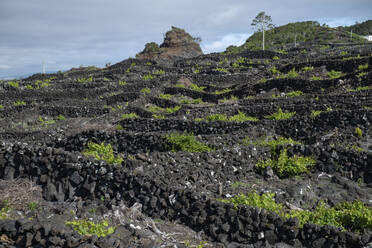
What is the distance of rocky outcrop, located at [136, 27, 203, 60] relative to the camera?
49.0 metres

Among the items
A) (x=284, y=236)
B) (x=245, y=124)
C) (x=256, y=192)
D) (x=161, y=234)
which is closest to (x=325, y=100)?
(x=245, y=124)

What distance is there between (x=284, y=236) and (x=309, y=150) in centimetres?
400

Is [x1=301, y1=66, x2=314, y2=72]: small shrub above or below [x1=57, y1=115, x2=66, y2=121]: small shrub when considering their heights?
above

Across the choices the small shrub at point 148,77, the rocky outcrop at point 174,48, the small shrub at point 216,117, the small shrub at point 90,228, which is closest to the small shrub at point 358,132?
→ the small shrub at point 216,117

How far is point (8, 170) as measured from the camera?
805 centimetres

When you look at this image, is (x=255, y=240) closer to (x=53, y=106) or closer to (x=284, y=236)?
(x=284, y=236)

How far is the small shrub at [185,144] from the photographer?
32.1 ft

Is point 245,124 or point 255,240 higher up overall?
point 245,124

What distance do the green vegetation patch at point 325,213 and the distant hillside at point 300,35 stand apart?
4405cm

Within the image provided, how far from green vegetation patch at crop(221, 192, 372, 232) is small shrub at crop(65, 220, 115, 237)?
2344 mm

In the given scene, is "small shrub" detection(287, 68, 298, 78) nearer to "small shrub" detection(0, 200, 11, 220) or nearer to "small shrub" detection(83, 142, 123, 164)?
"small shrub" detection(83, 142, 123, 164)

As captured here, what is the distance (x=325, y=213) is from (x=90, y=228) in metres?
4.25

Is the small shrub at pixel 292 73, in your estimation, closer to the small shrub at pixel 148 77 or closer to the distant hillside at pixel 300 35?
the small shrub at pixel 148 77

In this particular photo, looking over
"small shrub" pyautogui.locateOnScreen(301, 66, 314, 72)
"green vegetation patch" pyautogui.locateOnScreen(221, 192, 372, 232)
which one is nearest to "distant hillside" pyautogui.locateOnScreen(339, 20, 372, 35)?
"small shrub" pyautogui.locateOnScreen(301, 66, 314, 72)
